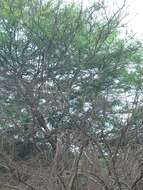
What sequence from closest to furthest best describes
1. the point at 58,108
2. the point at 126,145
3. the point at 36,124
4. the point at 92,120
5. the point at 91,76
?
1. the point at 126,145
2. the point at 92,120
3. the point at 58,108
4. the point at 36,124
5. the point at 91,76

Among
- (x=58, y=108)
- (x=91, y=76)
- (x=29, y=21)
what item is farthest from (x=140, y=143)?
(x=29, y=21)

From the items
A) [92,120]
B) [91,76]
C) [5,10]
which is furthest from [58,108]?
[5,10]

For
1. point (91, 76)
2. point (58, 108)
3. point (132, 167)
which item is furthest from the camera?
point (91, 76)

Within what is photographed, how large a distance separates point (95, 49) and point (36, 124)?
11.2 ft

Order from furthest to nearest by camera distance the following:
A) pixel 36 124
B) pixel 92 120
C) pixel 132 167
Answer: pixel 36 124
pixel 92 120
pixel 132 167

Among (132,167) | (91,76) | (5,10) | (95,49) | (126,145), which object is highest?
(5,10)

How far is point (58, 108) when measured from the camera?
6812mm

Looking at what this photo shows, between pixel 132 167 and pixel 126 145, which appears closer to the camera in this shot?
pixel 132 167

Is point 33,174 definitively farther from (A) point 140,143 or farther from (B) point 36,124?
(B) point 36,124

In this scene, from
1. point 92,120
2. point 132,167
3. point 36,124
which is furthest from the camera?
point 36,124

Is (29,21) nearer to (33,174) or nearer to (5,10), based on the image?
(5,10)

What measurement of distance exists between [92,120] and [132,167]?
0.96m

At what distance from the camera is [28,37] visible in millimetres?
10789

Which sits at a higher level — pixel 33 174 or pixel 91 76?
pixel 91 76
